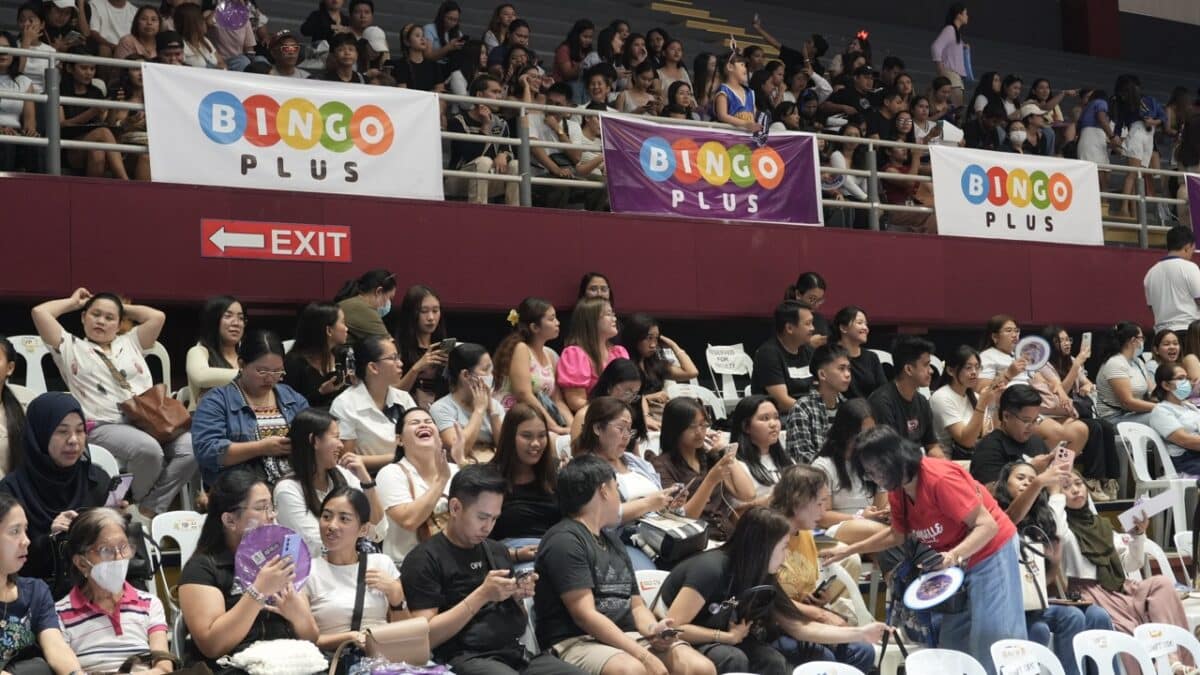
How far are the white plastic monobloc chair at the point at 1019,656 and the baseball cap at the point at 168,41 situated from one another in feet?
22.3

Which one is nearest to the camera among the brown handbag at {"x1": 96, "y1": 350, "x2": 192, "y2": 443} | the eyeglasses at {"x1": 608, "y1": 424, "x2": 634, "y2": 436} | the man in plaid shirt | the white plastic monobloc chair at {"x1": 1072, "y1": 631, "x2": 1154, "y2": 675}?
the white plastic monobloc chair at {"x1": 1072, "y1": 631, "x2": 1154, "y2": 675}

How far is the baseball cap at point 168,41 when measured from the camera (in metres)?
10.8

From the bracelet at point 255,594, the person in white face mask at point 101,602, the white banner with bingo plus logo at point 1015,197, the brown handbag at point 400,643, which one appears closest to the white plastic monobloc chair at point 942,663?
the brown handbag at point 400,643

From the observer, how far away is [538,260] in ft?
38.5

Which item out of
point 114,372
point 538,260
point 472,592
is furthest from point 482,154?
point 472,592

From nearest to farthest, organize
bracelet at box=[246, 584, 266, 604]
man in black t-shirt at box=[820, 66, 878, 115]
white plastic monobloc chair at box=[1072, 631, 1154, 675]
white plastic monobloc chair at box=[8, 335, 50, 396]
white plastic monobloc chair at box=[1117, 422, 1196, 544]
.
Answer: bracelet at box=[246, 584, 266, 604] < white plastic monobloc chair at box=[1072, 631, 1154, 675] < white plastic monobloc chair at box=[8, 335, 50, 396] < white plastic monobloc chair at box=[1117, 422, 1196, 544] < man in black t-shirt at box=[820, 66, 878, 115]

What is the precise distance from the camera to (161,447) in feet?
27.0

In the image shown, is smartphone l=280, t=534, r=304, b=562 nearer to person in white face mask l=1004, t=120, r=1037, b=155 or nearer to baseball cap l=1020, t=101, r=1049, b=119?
person in white face mask l=1004, t=120, r=1037, b=155

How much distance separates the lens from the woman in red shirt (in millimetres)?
7070

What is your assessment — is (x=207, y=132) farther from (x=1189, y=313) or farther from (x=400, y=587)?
(x=1189, y=313)

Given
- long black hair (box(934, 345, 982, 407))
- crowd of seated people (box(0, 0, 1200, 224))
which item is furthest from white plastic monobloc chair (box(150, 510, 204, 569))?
long black hair (box(934, 345, 982, 407))

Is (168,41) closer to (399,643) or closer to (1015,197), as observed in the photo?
(399,643)

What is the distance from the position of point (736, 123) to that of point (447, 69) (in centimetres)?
248

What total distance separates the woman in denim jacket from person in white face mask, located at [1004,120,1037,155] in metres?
10.3
